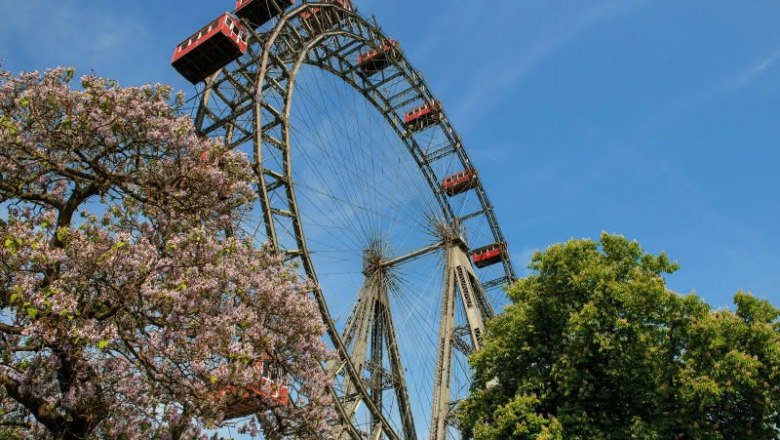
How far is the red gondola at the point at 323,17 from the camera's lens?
25.3 meters

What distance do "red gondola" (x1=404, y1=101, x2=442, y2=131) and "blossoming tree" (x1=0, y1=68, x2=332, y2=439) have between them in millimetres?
25814

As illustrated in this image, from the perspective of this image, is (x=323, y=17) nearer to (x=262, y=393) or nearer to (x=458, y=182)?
(x=458, y=182)

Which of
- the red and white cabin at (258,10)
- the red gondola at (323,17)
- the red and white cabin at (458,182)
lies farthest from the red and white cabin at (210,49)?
the red and white cabin at (458,182)

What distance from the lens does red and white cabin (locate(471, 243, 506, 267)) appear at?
39.2 m

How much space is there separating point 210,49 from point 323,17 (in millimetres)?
8178

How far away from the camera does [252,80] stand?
21688 millimetres

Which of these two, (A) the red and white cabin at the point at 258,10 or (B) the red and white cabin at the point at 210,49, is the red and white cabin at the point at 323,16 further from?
(B) the red and white cabin at the point at 210,49

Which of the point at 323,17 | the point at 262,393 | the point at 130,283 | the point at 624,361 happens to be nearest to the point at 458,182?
the point at 323,17

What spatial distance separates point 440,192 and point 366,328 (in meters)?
15.3

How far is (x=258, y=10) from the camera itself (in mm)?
23062

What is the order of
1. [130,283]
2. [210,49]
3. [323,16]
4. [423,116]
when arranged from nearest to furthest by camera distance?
1. [130,283]
2. [210,49]
3. [323,16]
4. [423,116]

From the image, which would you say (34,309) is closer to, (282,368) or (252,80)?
(282,368)

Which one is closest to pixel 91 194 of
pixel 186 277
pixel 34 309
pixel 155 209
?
pixel 155 209

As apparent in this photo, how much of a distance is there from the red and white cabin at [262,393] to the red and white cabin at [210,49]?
12.0 metres
